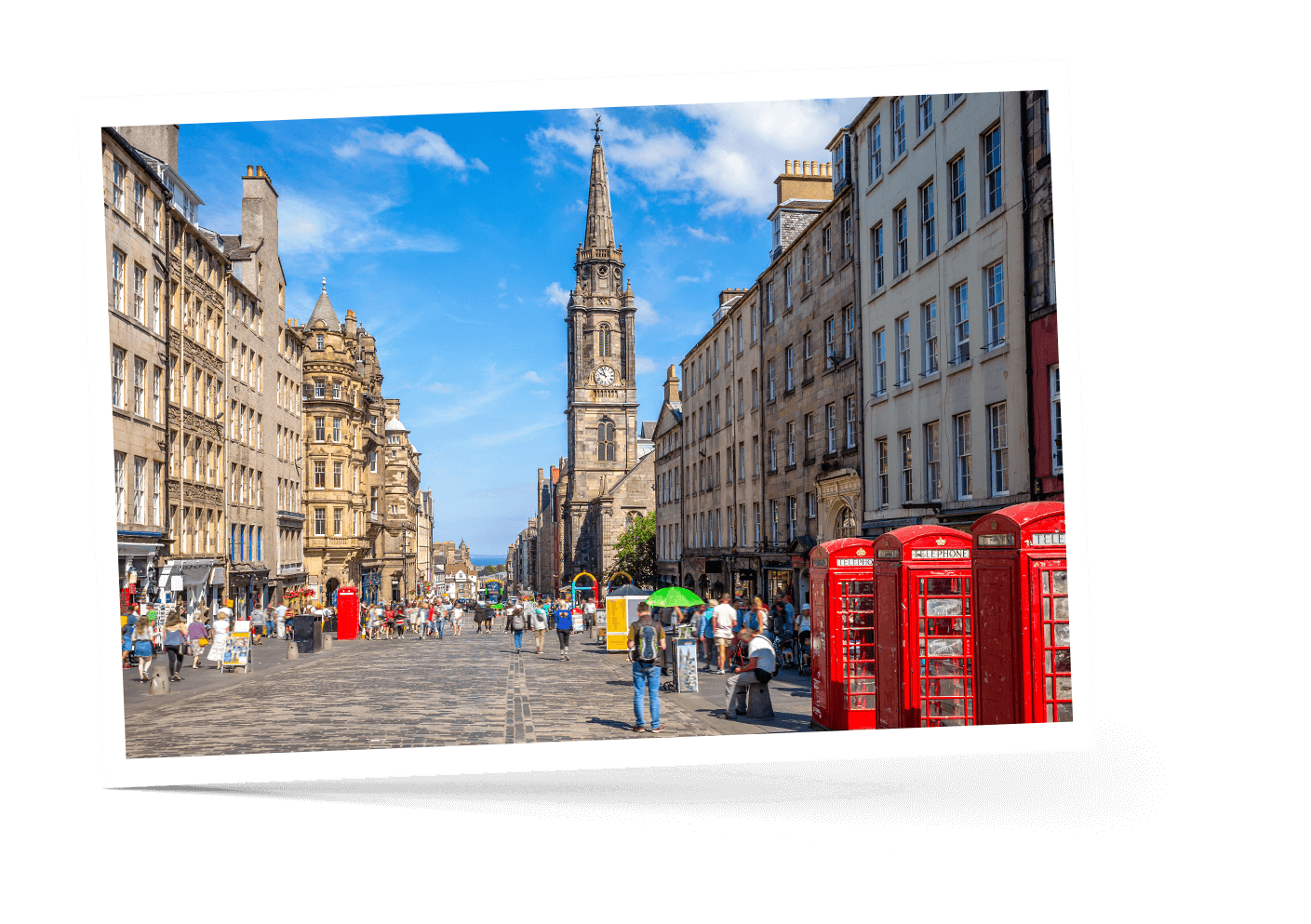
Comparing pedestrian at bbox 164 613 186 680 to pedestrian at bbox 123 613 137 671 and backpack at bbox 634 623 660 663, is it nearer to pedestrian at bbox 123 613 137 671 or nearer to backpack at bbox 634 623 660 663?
pedestrian at bbox 123 613 137 671

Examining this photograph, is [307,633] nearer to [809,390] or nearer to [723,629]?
[723,629]

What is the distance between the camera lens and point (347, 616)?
31.8 m

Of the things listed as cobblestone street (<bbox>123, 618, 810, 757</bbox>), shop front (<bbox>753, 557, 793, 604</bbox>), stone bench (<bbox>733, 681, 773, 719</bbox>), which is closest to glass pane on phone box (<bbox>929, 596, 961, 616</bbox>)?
cobblestone street (<bbox>123, 618, 810, 757</bbox>)

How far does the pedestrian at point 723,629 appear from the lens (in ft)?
60.1

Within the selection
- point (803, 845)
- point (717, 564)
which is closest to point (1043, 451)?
point (803, 845)

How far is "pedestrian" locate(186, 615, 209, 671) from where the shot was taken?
12.9 m

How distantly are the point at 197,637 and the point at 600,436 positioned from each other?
94.4m

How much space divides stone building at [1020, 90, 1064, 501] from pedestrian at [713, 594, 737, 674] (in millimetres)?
7961

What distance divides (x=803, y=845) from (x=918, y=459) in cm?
920

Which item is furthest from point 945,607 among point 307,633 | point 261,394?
point 261,394

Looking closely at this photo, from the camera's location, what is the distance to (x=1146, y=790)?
9.41 meters

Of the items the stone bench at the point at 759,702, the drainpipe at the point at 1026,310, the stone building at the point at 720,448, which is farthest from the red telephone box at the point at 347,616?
the drainpipe at the point at 1026,310

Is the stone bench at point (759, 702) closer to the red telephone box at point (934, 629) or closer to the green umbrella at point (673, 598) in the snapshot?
the red telephone box at point (934, 629)

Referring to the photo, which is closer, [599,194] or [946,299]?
[599,194]
